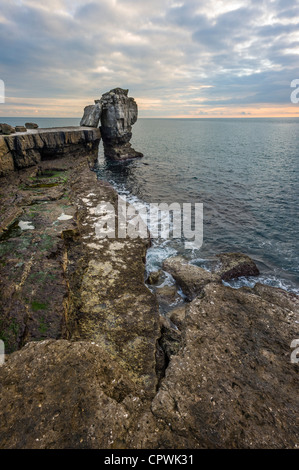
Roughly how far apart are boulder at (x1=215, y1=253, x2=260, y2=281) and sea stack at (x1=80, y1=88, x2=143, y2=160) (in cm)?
3636

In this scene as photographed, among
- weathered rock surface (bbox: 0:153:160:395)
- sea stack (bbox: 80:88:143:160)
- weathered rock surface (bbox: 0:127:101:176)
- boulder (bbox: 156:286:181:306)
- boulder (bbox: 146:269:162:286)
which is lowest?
boulder (bbox: 156:286:181:306)

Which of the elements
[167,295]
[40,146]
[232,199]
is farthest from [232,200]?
[40,146]

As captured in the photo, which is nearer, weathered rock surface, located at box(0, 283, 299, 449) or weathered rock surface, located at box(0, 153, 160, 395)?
weathered rock surface, located at box(0, 283, 299, 449)

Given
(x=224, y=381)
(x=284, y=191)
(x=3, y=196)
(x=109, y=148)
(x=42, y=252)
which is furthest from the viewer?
(x=109, y=148)

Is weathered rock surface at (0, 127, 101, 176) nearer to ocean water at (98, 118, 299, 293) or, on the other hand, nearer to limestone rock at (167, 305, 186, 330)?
ocean water at (98, 118, 299, 293)

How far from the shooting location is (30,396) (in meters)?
3.82

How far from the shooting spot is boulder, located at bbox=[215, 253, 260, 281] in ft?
43.8

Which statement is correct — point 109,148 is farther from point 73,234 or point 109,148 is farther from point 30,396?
point 30,396

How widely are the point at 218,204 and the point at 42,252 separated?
20.1 metres

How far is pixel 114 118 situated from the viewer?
1649 inches

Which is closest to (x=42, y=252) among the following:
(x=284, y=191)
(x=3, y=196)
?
(x=3, y=196)

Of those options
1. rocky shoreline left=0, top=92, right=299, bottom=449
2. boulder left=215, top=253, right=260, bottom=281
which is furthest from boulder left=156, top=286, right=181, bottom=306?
boulder left=215, top=253, right=260, bottom=281

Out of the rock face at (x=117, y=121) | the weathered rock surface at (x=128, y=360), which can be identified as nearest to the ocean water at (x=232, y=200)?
the rock face at (x=117, y=121)

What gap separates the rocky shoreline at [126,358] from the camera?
11.7 ft
